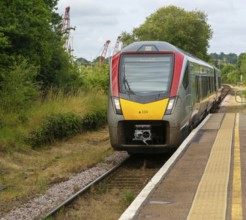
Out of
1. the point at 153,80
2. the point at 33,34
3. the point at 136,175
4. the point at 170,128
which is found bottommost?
the point at 136,175

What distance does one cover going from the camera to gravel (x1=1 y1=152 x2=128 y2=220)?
30.3 ft

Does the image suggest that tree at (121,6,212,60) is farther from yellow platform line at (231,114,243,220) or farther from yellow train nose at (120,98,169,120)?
yellow platform line at (231,114,243,220)

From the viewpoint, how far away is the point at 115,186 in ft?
38.2

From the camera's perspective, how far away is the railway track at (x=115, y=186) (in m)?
9.25

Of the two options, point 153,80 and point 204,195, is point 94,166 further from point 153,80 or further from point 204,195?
point 204,195

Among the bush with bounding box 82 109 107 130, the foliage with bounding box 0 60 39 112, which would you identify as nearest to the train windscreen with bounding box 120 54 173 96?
the foliage with bounding box 0 60 39 112

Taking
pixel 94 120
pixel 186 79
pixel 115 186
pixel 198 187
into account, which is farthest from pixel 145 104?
pixel 94 120

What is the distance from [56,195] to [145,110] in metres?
3.71

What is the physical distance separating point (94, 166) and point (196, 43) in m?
59.8

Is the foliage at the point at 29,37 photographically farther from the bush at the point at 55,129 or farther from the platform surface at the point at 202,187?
the platform surface at the point at 202,187

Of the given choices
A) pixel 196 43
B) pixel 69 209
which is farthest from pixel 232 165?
pixel 196 43

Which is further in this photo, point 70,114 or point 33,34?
point 33,34

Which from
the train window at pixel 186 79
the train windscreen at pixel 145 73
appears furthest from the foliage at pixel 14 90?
the train window at pixel 186 79

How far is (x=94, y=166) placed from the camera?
47.1 feet
